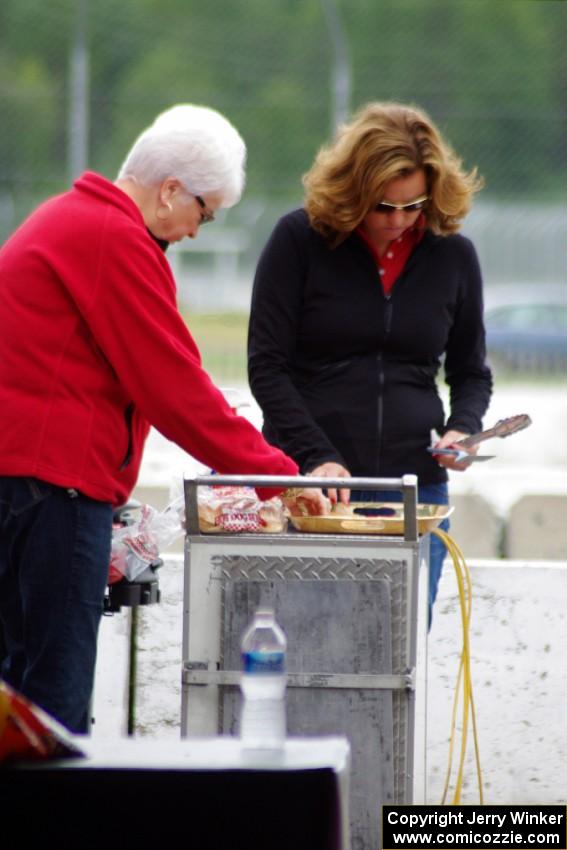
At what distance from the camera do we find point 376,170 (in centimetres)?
378

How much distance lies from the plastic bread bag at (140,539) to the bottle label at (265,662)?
3.96 ft

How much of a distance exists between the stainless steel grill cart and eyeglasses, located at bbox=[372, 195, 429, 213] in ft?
2.65

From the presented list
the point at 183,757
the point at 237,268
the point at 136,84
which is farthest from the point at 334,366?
the point at 136,84

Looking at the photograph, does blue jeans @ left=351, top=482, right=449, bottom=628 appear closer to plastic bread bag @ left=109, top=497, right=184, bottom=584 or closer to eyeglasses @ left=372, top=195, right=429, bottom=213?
plastic bread bag @ left=109, top=497, right=184, bottom=584

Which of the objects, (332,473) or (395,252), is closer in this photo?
(332,473)

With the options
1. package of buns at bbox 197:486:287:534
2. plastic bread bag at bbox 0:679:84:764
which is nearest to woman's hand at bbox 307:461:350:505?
package of buns at bbox 197:486:287:534

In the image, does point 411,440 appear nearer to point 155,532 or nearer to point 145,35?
point 155,532

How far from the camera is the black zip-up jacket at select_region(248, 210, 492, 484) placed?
12.8 ft

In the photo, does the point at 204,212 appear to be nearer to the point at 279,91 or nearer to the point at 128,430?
the point at 128,430

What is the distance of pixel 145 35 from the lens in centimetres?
2738

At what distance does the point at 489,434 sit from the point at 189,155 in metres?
1.01

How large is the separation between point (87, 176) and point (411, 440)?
111cm

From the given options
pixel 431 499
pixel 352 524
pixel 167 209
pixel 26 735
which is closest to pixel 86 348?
pixel 167 209

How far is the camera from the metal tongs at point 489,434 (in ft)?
12.2
